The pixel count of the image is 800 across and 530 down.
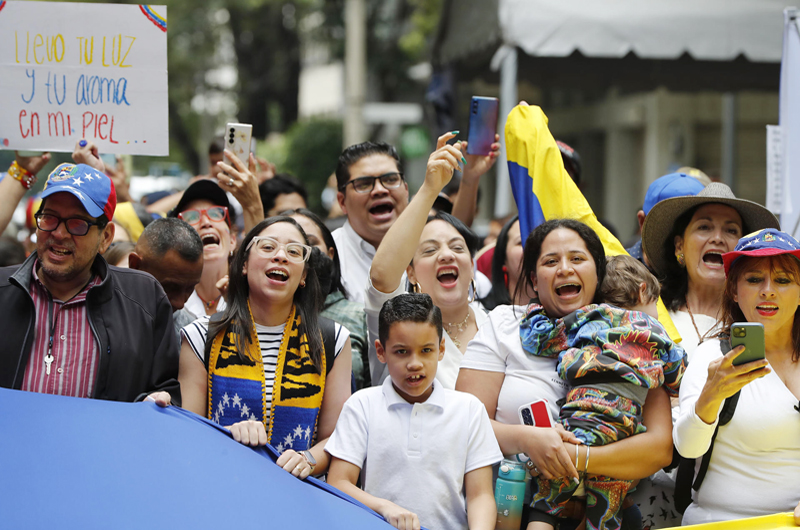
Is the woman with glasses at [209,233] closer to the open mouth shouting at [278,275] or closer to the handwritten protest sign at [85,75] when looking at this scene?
the handwritten protest sign at [85,75]

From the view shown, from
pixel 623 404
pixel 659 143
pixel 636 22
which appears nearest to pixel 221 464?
pixel 623 404

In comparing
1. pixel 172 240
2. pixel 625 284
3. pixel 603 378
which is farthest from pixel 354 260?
pixel 603 378

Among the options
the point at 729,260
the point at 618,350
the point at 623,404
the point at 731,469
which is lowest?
the point at 731,469

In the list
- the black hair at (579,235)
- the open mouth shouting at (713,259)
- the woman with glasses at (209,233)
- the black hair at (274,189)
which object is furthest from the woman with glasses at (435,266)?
the black hair at (274,189)

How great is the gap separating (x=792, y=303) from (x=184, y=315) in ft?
8.34

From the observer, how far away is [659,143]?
17.5 meters

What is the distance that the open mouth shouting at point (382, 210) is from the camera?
4552mm

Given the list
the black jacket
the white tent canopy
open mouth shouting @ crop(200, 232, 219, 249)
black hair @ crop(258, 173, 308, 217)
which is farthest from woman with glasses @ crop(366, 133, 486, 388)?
the white tent canopy

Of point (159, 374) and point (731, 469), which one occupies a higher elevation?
point (159, 374)

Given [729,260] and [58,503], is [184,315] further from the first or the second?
[729,260]

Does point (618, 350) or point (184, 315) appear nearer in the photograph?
point (618, 350)

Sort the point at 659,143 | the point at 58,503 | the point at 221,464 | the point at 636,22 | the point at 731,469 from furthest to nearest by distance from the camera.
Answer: the point at 659,143 < the point at 636,22 < the point at 731,469 < the point at 221,464 < the point at 58,503

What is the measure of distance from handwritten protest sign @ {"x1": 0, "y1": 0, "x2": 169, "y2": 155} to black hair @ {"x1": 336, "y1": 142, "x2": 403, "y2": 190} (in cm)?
94

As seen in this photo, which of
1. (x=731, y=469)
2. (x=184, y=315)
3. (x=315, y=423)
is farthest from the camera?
(x=184, y=315)
